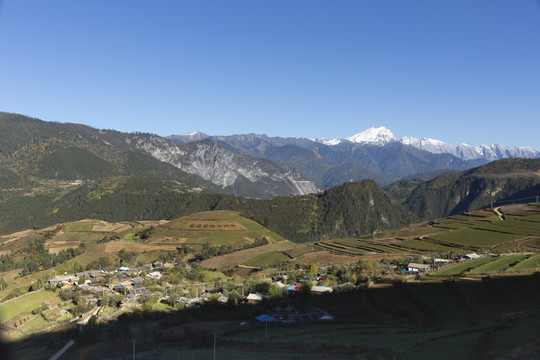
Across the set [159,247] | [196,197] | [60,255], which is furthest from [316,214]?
[60,255]

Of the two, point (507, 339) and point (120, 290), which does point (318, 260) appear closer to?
point (120, 290)

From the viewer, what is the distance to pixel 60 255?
304 feet

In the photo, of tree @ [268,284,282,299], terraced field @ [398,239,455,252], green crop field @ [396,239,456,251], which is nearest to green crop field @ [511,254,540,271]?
tree @ [268,284,282,299]

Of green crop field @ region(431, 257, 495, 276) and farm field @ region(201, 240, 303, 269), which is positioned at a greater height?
green crop field @ region(431, 257, 495, 276)

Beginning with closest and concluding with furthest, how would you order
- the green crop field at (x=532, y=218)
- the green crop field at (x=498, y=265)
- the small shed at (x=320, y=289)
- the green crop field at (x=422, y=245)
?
1. the green crop field at (x=498, y=265)
2. the small shed at (x=320, y=289)
3. the green crop field at (x=422, y=245)
4. the green crop field at (x=532, y=218)

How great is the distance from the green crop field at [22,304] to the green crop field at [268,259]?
3772 centimetres

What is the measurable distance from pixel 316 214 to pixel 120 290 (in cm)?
13162

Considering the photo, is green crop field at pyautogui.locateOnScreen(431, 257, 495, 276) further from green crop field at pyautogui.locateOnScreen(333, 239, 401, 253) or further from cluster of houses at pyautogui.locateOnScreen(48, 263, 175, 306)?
cluster of houses at pyautogui.locateOnScreen(48, 263, 175, 306)

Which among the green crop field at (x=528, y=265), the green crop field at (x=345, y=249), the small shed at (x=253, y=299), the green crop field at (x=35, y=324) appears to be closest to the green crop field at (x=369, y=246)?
the green crop field at (x=345, y=249)

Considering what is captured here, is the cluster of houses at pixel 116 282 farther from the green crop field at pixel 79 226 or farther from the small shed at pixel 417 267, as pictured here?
the green crop field at pixel 79 226

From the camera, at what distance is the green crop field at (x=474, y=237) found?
7050 centimetres

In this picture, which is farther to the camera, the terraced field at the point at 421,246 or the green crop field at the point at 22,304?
the terraced field at the point at 421,246

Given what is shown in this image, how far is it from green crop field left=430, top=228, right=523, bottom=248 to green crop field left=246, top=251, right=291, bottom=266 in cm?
3514

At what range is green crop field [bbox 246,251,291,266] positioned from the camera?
7825cm
